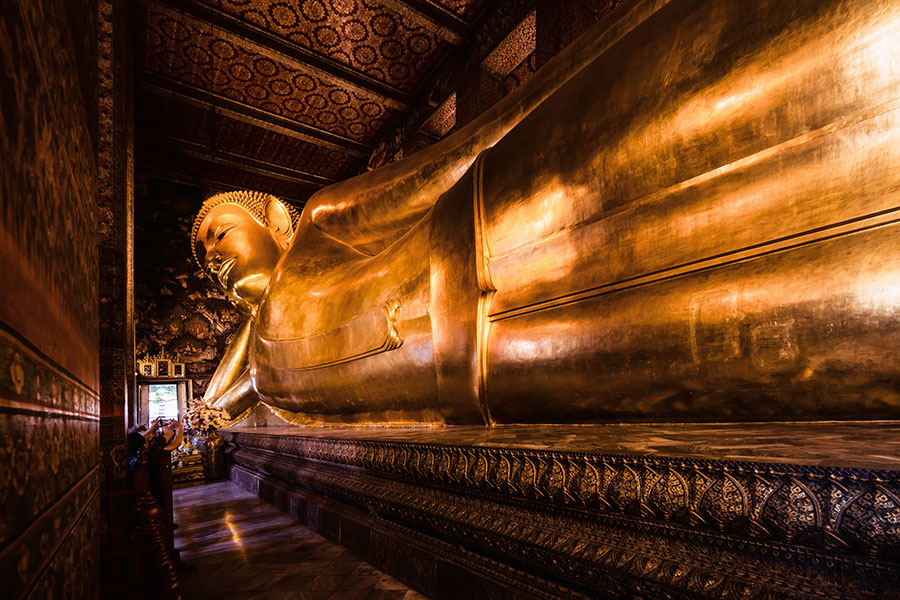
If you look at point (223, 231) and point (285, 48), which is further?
point (285, 48)

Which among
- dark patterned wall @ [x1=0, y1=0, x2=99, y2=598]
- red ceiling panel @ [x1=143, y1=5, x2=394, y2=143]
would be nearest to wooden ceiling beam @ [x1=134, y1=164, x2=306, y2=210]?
red ceiling panel @ [x1=143, y1=5, x2=394, y2=143]

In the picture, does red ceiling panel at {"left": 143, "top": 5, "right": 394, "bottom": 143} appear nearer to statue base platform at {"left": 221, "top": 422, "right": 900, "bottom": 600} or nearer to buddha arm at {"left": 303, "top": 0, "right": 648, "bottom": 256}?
buddha arm at {"left": 303, "top": 0, "right": 648, "bottom": 256}

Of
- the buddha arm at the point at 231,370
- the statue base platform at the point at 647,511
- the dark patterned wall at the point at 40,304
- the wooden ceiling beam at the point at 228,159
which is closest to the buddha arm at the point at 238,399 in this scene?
the buddha arm at the point at 231,370

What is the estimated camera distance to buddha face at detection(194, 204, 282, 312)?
9.97 feet

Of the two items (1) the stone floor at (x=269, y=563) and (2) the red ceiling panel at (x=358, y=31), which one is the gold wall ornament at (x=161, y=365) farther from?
(1) the stone floor at (x=269, y=563)

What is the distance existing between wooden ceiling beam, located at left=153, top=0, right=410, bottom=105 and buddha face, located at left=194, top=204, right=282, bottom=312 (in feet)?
6.18

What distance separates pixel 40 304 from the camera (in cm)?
29

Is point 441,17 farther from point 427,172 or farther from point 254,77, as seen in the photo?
point 427,172

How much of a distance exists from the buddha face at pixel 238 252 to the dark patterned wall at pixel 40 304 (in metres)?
2.78

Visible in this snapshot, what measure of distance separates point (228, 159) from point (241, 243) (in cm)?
353

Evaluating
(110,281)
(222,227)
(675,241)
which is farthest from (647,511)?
(222,227)

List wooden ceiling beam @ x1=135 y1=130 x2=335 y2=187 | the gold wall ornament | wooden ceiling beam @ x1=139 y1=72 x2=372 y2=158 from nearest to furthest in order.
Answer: wooden ceiling beam @ x1=139 y1=72 x2=372 y2=158, wooden ceiling beam @ x1=135 y1=130 x2=335 y2=187, the gold wall ornament

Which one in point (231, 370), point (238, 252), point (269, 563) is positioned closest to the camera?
point (269, 563)

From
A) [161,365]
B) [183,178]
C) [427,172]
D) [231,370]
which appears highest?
[183,178]
